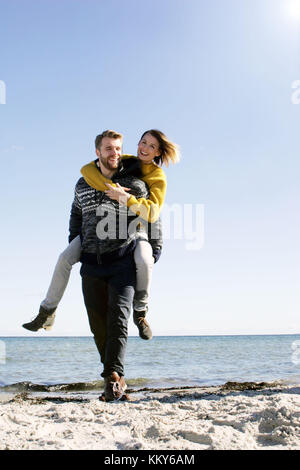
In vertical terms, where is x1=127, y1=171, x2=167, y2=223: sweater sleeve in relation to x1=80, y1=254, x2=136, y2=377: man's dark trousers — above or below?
above

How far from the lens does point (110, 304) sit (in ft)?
11.7

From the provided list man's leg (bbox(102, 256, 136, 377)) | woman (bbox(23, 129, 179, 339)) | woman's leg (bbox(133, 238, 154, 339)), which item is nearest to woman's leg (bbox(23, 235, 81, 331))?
woman (bbox(23, 129, 179, 339))

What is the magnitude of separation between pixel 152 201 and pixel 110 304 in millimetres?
932

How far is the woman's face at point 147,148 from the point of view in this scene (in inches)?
152

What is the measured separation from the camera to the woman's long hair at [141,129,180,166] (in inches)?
153

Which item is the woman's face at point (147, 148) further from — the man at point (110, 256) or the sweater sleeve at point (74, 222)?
the sweater sleeve at point (74, 222)

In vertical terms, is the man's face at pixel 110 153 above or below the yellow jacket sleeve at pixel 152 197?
above

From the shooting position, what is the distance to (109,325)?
3.53 m

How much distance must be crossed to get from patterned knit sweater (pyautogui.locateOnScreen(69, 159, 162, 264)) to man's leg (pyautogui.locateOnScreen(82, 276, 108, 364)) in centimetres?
19

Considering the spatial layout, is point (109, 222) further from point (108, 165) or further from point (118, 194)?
point (108, 165)

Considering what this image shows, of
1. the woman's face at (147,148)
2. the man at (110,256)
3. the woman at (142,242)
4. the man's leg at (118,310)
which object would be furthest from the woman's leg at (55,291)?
the woman's face at (147,148)

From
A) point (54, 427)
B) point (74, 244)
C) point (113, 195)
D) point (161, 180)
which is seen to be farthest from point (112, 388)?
point (161, 180)

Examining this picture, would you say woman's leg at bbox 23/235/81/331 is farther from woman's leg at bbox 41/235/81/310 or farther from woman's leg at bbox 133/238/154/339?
woman's leg at bbox 133/238/154/339

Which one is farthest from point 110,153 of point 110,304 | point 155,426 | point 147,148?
point 155,426
